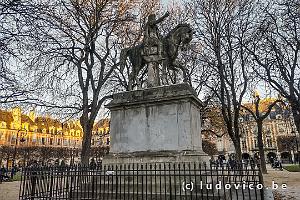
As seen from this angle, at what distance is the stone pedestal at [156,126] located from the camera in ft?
27.7

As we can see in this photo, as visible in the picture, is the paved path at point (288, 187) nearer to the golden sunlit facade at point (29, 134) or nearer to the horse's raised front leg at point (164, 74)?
the horse's raised front leg at point (164, 74)

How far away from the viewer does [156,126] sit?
895 cm

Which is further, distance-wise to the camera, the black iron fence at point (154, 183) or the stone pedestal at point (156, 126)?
the stone pedestal at point (156, 126)

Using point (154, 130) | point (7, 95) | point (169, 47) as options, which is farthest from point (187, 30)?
point (7, 95)

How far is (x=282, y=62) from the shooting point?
56.7ft

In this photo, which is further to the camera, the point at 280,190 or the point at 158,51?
the point at 280,190

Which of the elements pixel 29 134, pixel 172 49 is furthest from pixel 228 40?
pixel 29 134

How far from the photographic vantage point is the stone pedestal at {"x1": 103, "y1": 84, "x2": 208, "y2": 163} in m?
8.46

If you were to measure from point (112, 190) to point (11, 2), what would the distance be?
671cm

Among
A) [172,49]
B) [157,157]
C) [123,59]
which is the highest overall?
[172,49]

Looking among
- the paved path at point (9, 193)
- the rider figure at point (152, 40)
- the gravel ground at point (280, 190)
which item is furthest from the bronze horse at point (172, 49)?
the paved path at point (9, 193)

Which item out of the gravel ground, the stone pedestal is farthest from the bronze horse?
the gravel ground

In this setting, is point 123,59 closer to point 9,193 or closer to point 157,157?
point 157,157

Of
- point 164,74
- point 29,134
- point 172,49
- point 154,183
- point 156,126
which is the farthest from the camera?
point 29,134
